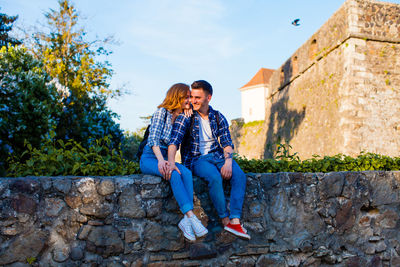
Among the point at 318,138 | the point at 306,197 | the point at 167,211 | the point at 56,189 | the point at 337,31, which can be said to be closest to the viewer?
the point at 56,189

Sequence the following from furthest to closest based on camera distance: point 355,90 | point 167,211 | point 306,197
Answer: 1. point 355,90
2. point 306,197
3. point 167,211

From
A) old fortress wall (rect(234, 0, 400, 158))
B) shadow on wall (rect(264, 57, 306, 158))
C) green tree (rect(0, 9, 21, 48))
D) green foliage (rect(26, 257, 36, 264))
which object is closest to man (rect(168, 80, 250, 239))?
green foliage (rect(26, 257, 36, 264))

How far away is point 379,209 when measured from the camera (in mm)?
3705

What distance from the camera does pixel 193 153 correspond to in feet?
10.8

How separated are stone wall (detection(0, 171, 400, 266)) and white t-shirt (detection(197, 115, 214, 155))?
0.37 m

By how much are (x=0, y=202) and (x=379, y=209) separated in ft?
12.6

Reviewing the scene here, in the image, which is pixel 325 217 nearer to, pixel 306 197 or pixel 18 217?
pixel 306 197

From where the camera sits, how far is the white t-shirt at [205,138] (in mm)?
3326

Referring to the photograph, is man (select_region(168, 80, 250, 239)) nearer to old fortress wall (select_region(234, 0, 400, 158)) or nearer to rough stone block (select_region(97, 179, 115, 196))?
rough stone block (select_region(97, 179, 115, 196))

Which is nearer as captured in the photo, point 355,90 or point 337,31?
point 355,90

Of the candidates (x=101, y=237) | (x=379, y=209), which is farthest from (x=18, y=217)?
(x=379, y=209)

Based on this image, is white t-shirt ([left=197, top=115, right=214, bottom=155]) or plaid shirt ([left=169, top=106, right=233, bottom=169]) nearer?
plaid shirt ([left=169, top=106, right=233, bottom=169])

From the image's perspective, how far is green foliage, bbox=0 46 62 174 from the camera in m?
7.43

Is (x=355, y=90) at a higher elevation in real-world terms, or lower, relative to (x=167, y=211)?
higher
